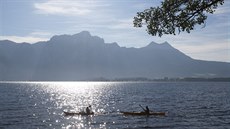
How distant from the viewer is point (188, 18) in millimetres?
14633

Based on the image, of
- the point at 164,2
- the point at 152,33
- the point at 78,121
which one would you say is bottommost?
the point at 78,121

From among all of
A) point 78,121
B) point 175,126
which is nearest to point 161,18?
point 175,126

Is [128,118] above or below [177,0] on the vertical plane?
below

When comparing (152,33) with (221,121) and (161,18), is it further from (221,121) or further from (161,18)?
(221,121)

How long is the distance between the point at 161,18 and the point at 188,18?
1.25 m

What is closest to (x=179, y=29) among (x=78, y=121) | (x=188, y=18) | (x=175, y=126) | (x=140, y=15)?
(x=188, y=18)

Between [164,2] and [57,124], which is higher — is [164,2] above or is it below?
above

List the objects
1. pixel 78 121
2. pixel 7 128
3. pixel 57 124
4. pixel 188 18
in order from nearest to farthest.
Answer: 1. pixel 188 18
2. pixel 7 128
3. pixel 57 124
4. pixel 78 121

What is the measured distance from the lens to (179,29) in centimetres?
1500

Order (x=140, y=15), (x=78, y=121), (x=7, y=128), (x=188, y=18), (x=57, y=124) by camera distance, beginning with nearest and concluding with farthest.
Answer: (x=188, y=18) → (x=140, y=15) → (x=7, y=128) → (x=57, y=124) → (x=78, y=121)

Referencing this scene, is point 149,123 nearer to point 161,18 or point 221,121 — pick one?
point 221,121

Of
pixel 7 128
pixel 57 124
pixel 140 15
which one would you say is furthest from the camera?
pixel 57 124

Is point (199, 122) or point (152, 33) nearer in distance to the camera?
point (152, 33)

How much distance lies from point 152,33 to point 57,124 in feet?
116
